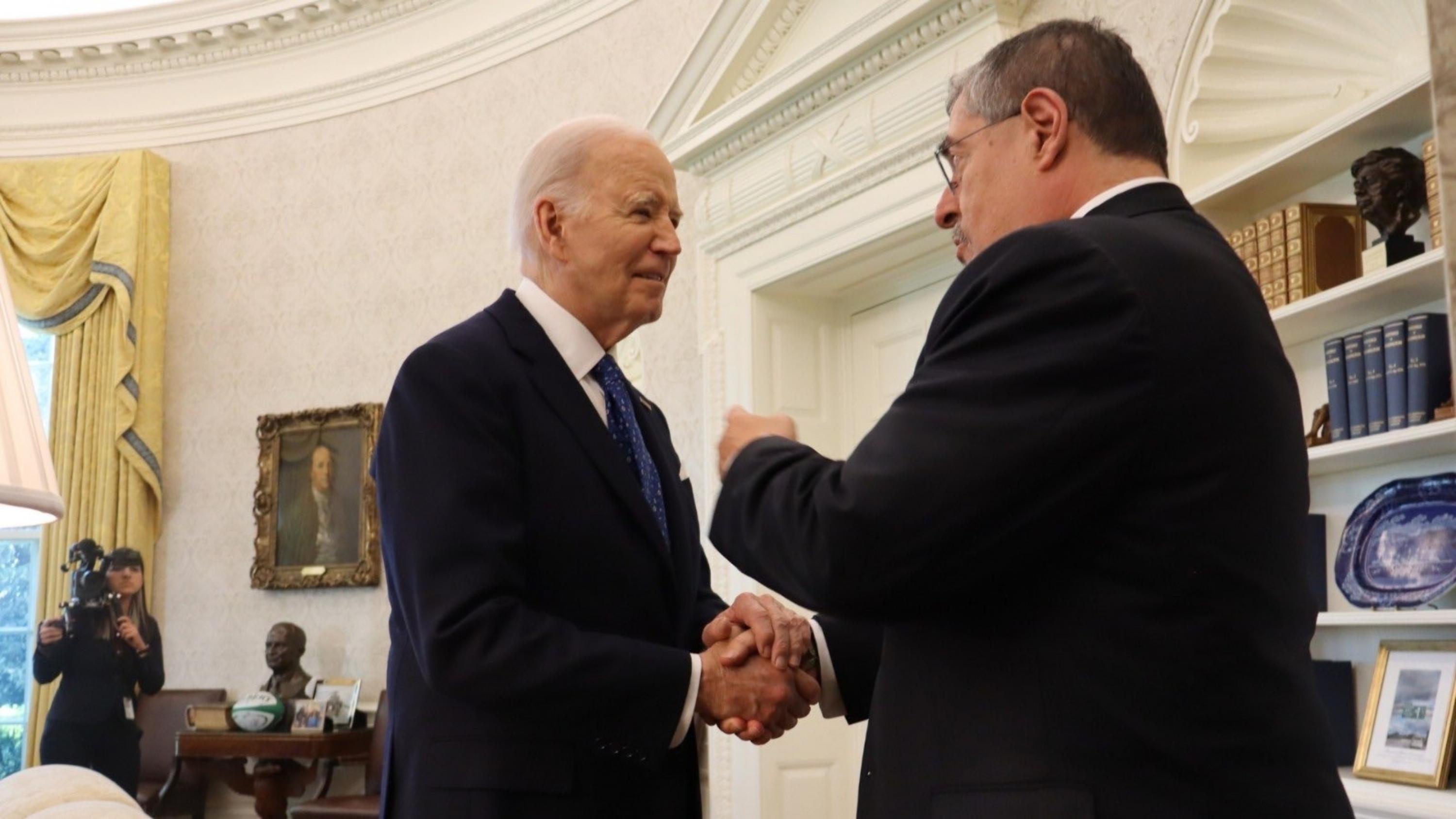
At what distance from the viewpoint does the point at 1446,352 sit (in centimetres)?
309

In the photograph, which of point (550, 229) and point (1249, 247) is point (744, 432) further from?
point (1249, 247)

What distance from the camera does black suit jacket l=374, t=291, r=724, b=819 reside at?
1.69 m

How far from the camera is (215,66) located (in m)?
9.11

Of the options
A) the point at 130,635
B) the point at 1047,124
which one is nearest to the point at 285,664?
the point at 130,635

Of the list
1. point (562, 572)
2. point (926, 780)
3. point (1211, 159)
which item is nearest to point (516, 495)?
point (562, 572)

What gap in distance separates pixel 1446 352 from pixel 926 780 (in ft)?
7.72

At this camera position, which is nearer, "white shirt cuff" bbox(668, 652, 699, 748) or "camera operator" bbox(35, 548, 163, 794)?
"white shirt cuff" bbox(668, 652, 699, 748)

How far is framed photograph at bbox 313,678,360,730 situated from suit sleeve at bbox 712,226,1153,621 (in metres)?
6.29

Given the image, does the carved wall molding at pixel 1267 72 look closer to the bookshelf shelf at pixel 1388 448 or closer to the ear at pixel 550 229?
the bookshelf shelf at pixel 1388 448

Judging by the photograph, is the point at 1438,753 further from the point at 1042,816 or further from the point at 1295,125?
the point at 1042,816

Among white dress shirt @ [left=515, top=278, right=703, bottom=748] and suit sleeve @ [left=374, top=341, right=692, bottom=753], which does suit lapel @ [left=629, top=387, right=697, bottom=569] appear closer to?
white dress shirt @ [left=515, top=278, right=703, bottom=748]

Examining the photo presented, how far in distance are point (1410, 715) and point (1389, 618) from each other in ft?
0.76

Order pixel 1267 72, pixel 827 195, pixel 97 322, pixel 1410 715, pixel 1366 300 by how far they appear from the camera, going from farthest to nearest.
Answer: pixel 97 322 → pixel 827 195 → pixel 1267 72 → pixel 1366 300 → pixel 1410 715

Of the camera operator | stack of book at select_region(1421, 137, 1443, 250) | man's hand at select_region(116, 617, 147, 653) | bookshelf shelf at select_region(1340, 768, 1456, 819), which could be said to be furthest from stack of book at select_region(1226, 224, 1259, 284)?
man's hand at select_region(116, 617, 147, 653)
